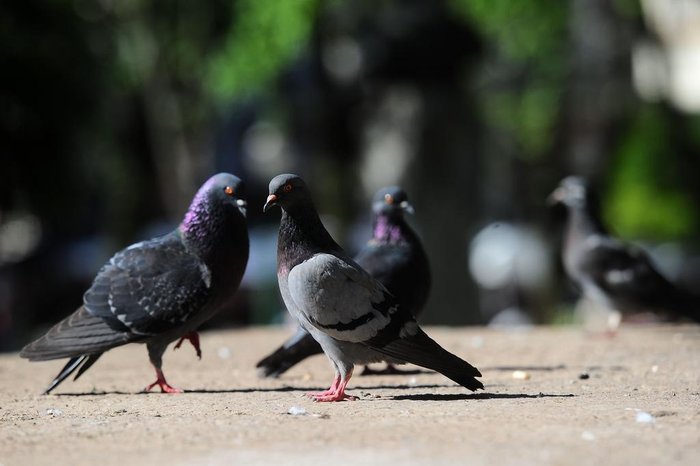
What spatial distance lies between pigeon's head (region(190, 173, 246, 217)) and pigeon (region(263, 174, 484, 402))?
2.70 feet

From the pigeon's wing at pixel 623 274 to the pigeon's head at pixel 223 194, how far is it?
475 centimetres

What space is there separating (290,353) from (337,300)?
1366mm

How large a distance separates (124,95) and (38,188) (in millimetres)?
5528

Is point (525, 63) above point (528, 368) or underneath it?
above

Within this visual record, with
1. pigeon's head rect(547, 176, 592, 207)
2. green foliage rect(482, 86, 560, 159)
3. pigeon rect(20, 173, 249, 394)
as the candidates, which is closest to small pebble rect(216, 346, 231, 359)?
pigeon rect(20, 173, 249, 394)

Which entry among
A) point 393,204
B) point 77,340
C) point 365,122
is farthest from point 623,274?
point 365,122

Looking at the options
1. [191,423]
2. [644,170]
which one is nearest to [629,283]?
[191,423]

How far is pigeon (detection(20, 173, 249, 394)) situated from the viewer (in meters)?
7.70

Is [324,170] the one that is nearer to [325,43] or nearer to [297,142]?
[297,142]

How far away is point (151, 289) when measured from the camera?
7.75 metres

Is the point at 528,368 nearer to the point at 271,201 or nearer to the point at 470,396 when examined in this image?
the point at 470,396

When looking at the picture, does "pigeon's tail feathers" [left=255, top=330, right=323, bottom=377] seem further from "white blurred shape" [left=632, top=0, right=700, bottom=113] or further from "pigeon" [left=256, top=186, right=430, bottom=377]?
"white blurred shape" [left=632, top=0, right=700, bottom=113]

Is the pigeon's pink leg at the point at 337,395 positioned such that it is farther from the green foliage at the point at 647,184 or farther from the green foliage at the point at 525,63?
the green foliage at the point at 647,184

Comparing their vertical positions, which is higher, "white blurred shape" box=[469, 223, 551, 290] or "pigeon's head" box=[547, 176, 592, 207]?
"pigeon's head" box=[547, 176, 592, 207]
